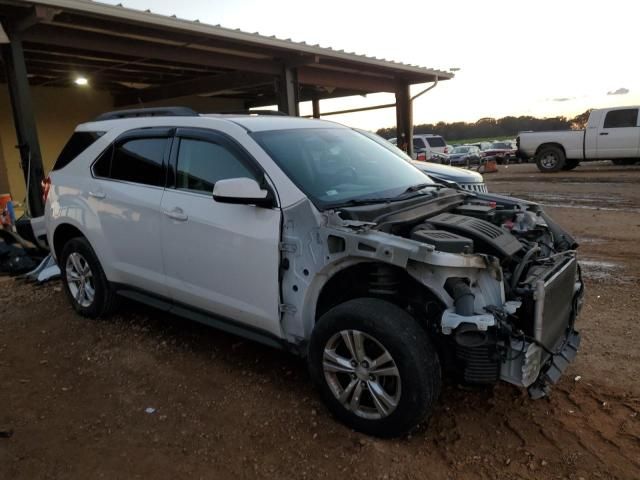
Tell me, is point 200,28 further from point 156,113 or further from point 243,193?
point 243,193

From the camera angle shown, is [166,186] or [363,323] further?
[166,186]

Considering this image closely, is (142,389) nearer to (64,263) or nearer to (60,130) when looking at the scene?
(64,263)

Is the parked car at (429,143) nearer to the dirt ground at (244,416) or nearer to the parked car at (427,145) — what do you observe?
the parked car at (427,145)

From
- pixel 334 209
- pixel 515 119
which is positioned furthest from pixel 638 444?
pixel 515 119

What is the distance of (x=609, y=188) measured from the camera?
519 inches

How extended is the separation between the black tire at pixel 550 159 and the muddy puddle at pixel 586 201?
242 inches

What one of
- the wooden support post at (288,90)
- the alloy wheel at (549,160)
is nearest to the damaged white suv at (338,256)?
the wooden support post at (288,90)

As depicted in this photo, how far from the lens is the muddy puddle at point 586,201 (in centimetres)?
1023

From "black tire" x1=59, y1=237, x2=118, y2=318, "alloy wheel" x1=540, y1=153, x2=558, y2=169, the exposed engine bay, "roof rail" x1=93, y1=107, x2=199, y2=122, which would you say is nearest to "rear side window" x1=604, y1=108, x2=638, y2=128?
"alloy wheel" x1=540, y1=153, x2=558, y2=169

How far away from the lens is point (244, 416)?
3193mm

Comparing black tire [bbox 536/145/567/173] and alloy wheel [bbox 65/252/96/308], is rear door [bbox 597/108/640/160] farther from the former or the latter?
alloy wheel [bbox 65/252/96/308]

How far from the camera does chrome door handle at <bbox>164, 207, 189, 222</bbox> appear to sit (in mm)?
3662

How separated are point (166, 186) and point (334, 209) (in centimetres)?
148

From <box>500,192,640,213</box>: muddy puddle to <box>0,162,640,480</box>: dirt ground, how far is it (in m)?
6.24
